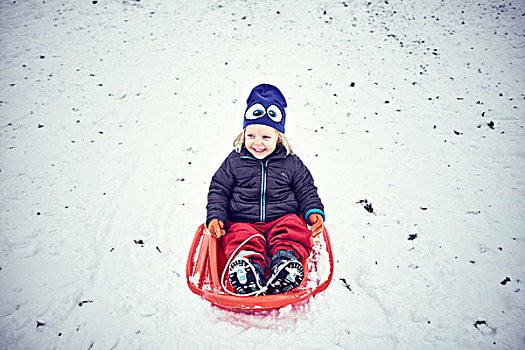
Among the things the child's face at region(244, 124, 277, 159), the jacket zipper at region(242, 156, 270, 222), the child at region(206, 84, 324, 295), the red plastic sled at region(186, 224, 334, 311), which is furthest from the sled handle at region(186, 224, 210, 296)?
the child's face at region(244, 124, 277, 159)

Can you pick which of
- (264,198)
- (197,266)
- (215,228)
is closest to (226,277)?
(197,266)

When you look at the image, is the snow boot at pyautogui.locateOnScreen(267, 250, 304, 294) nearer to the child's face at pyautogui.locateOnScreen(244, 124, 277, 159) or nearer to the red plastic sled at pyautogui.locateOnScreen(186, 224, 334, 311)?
the red plastic sled at pyautogui.locateOnScreen(186, 224, 334, 311)

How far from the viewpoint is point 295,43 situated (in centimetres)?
430

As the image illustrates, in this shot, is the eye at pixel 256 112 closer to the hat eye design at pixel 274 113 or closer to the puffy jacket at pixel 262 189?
the hat eye design at pixel 274 113

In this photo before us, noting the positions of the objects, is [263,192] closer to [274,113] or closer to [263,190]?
[263,190]

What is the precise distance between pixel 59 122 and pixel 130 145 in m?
0.84

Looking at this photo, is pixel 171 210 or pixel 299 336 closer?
pixel 299 336

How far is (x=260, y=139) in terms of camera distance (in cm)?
193

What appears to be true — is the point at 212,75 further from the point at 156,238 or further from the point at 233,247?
the point at 233,247

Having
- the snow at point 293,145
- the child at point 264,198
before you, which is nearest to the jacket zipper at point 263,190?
the child at point 264,198

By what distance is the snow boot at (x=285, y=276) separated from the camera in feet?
5.23

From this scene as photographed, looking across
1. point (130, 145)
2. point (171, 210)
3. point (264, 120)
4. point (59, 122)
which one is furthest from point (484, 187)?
point (59, 122)

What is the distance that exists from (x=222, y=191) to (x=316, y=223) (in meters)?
0.61

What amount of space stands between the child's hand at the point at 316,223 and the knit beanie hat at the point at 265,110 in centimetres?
55
